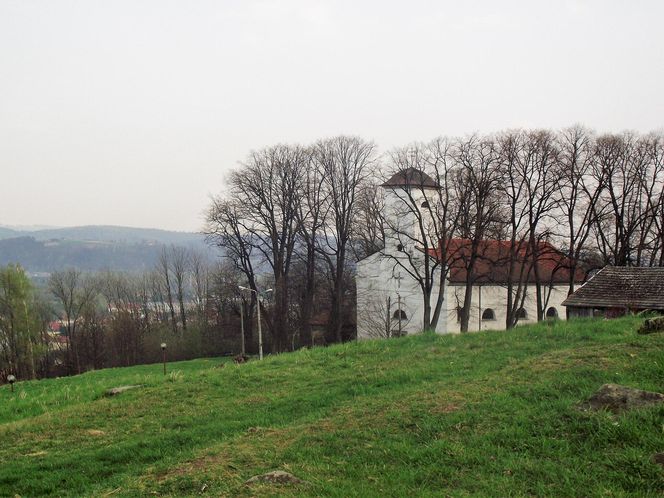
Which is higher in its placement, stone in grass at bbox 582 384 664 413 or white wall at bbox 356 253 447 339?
stone in grass at bbox 582 384 664 413

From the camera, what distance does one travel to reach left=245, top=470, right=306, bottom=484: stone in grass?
6.12m

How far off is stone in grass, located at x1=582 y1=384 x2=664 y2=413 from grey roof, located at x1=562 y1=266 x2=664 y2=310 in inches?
716

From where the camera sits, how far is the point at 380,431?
25.1ft

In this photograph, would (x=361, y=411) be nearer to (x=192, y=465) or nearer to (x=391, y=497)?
(x=192, y=465)

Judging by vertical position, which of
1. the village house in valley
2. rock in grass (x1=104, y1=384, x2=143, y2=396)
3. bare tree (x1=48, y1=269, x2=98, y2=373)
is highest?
the village house in valley

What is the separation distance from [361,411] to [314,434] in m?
1.17

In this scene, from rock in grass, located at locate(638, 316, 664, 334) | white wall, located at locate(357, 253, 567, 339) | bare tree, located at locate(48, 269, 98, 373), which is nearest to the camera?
rock in grass, located at locate(638, 316, 664, 334)

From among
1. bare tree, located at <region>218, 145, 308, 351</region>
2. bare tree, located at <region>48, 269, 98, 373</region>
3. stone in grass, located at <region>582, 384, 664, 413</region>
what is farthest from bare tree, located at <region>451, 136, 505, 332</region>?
bare tree, located at <region>48, 269, 98, 373</region>

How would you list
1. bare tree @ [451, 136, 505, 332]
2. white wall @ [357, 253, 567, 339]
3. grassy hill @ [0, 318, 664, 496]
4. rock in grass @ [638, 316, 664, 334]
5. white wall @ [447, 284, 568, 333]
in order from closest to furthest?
grassy hill @ [0, 318, 664, 496] < rock in grass @ [638, 316, 664, 334] < bare tree @ [451, 136, 505, 332] < white wall @ [447, 284, 568, 333] < white wall @ [357, 253, 567, 339]

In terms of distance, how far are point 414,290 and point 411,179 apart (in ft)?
35.6

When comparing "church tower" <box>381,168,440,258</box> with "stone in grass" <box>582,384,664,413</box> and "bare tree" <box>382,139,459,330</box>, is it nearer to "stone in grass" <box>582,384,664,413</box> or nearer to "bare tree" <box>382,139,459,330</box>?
"bare tree" <box>382,139,459,330</box>

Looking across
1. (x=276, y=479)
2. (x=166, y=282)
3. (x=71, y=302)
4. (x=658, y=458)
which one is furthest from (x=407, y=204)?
(x=166, y=282)

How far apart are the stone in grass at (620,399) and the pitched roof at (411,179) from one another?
2669 cm

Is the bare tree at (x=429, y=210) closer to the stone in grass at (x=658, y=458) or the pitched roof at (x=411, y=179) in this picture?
the pitched roof at (x=411, y=179)
